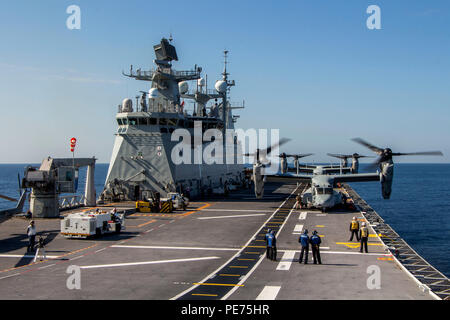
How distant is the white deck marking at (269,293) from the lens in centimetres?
1368

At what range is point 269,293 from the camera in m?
14.2

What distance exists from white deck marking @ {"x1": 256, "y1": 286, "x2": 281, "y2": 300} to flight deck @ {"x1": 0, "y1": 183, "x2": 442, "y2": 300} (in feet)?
0.12

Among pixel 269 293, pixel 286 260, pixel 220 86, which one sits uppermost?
pixel 220 86

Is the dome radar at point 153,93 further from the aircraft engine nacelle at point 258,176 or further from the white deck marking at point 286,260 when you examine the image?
the white deck marking at point 286,260

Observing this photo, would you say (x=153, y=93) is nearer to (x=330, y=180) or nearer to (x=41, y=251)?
(x=330, y=180)

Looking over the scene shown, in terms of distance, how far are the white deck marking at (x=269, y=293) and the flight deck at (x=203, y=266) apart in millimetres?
36

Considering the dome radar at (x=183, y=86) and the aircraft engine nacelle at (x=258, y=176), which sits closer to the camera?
the aircraft engine nacelle at (x=258, y=176)

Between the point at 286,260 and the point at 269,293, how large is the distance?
5477mm

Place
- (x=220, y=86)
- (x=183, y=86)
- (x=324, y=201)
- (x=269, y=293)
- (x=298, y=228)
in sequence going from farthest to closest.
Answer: (x=220, y=86), (x=183, y=86), (x=324, y=201), (x=298, y=228), (x=269, y=293)

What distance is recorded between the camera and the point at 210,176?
5409 cm

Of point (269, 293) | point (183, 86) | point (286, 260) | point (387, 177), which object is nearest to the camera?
point (269, 293)

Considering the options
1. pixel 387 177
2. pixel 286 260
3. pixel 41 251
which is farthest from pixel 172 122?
pixel 286 260

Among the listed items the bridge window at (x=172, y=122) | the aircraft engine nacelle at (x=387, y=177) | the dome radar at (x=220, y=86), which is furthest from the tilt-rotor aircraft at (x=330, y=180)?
the dome radar at (x=220, y=86)
